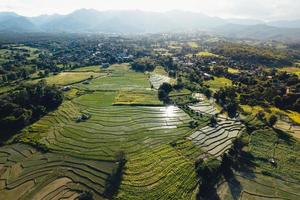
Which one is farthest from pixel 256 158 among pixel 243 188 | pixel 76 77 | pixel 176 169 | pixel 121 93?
pixel 76 77

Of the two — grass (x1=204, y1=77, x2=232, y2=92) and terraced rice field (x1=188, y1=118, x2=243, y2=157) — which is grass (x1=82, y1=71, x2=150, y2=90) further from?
terraced rice field (x1=188, y1=118, x2=243, y2=157)

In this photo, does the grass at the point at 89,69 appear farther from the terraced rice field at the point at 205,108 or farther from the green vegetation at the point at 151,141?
the terraced rice field at the point at 205,108

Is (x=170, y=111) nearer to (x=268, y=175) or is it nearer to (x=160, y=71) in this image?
(x=268, y=175)

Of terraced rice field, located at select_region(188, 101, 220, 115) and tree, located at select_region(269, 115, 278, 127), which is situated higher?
tree, located at select_region(269, 115, 278, 127)

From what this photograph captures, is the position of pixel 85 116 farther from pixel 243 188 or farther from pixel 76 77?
pixel 76 77

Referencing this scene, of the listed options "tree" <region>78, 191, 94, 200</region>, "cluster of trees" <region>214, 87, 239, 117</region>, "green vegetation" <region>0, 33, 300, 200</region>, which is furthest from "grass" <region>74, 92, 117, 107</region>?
"tree" <region>78, 191, 94, 200</region>
